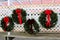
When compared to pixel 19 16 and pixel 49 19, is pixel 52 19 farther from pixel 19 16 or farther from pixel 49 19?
pixel 19 16

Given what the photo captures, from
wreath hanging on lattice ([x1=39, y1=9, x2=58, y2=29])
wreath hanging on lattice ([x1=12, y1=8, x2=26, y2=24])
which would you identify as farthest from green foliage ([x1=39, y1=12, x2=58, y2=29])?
wreath hanging on lattice ([x1=12, y1=8, x2=26, y2=24])

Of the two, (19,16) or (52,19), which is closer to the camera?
(52,19)

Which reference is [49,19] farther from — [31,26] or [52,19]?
[31,26]

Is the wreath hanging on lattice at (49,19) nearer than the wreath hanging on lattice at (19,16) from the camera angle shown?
Yes

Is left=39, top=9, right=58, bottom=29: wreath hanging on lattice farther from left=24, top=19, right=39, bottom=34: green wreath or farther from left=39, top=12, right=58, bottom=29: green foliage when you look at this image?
left=24, top=19, right=39, bottom=34: green wreath

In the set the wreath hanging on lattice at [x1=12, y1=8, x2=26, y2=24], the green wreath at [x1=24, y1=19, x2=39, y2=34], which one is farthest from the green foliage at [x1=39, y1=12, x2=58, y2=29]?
the wreath hanging on lattice at [x1=12, y1=8, x2=26, y2=24]

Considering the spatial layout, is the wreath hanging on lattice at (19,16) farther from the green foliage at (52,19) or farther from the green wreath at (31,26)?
the green foliage at (52,19)

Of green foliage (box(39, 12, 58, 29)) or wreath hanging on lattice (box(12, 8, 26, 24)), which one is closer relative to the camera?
green foliage (box(39, 12, 58, 29))

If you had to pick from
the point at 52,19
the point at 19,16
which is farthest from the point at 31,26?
the point at 52,19

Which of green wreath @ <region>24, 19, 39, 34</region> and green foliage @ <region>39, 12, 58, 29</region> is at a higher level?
green foliage @ <region>39, 12, 58, 29</region>

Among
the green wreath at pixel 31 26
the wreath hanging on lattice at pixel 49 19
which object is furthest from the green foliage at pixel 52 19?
the green wreath at pixel 31 26

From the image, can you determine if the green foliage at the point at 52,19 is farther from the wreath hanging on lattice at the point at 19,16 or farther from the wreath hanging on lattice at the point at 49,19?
the wreath hanging on lattice at the point at 19,16

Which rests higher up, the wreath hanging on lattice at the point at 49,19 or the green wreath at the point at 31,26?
the wreath hanging on lattice at the point at 49,19

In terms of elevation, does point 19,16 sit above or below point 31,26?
above
